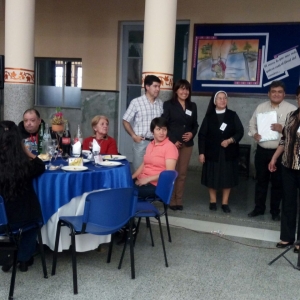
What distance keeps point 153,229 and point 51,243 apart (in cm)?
129

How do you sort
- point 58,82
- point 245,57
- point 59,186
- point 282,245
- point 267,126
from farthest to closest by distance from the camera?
1. point 58,82
2. point 245,57
3. point 267,126
4. point 282,245
5. point 59,186

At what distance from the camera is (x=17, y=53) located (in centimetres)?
554

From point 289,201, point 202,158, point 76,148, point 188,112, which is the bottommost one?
point 289,201

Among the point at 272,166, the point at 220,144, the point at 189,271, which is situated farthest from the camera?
the point at 220,144

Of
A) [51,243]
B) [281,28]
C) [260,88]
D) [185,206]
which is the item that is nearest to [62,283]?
[51,243]

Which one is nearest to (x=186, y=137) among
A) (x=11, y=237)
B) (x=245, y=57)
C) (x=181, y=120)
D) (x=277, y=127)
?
(x=181, y=120)

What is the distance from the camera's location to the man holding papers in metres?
4.38

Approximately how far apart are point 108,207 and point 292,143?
172cm

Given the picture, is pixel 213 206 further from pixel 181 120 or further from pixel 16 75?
pixel 16 75

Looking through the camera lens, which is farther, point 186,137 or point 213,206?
point 213,206

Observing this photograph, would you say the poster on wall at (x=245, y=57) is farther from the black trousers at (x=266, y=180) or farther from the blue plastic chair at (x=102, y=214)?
the blue plastic chair at (x=102, y=214)

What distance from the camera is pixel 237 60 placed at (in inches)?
271

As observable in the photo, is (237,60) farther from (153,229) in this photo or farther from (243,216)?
(153,229)

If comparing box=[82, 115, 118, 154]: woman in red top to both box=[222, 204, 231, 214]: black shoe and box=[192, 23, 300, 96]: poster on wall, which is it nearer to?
box=[222, 204, 231, 214]: black shoe
